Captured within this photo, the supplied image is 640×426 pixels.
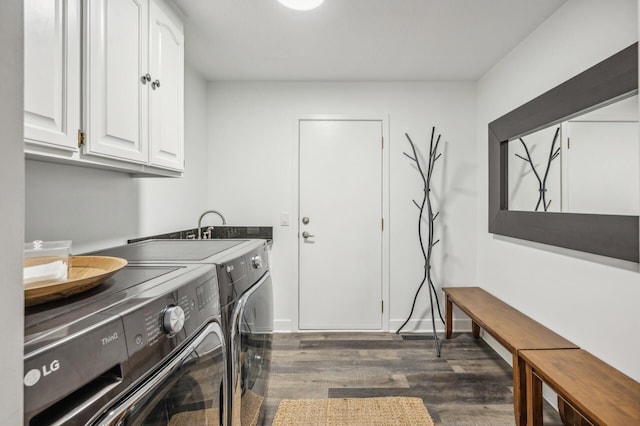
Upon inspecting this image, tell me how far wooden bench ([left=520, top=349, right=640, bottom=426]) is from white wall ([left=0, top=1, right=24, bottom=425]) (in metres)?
1.69

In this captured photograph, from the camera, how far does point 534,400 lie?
67.9 inches

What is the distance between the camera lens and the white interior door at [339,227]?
3.33 meters

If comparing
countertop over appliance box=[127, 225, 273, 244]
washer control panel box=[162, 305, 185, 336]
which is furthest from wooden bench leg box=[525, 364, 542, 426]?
countertop over appliance box=[127, 225, 273, 244]

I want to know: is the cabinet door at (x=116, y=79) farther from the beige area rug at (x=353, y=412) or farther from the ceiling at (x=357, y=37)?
the beige area rug at (x=353, y=412)

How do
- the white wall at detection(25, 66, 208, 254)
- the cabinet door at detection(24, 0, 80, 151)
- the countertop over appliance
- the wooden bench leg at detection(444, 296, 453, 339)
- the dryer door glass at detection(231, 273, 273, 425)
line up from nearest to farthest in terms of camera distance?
the cabinet door at detection(24, 0, 80, 151) < the dryer door glass at detection(231, 273, 273, 425) < the white wall at detection(25, 66, 208, 254) < the wooden bench leg at detection(444, 296, 453, 339) < the countertop over appliance

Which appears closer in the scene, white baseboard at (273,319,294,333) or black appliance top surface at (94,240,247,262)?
black appliance top surface at (94,240,247,262)

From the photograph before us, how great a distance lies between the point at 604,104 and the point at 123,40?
7.38 ft

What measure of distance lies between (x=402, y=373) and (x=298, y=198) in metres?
1.75

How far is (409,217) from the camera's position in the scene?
3.34 m

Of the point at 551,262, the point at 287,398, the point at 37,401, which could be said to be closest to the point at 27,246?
the point at 37,401

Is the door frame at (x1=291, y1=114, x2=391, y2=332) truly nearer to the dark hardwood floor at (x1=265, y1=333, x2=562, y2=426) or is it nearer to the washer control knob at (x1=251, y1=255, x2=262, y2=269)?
the dark hardwood floor at (x1=265, y1=333, x2=562, y2=426)

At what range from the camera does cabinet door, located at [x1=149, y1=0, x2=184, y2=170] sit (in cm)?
168

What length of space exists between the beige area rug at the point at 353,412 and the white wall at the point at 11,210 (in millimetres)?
1875

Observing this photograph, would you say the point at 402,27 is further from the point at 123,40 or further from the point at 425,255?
the point at 425,255
